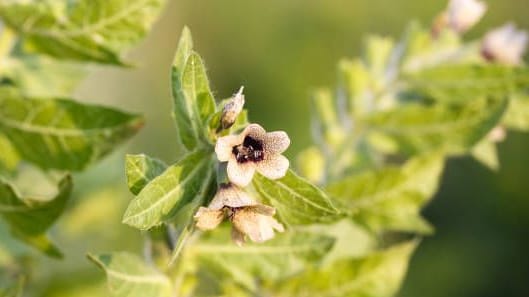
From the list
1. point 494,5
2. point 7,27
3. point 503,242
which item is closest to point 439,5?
point 494,5

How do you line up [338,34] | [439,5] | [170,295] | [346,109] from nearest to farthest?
1. [170,295]
2. [346,109]
3. [439,5]
4. [338,34]

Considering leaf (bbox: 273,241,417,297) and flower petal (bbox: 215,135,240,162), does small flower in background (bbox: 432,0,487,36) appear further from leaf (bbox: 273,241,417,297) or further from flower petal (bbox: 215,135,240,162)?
flower petal (bbox: 215,135,240,162)

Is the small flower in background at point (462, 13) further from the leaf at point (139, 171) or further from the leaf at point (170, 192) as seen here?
the leaf at point (139, 171)

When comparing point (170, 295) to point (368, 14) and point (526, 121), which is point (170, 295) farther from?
point (368, 14)

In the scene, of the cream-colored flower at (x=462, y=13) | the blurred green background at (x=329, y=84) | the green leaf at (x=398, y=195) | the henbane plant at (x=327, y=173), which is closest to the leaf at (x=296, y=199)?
the henbane plant at (x=327, y=173)

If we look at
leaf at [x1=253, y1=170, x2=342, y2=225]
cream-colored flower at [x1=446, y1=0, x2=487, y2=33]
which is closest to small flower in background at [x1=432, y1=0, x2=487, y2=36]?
cream-colored flower at [x1=446, y1=0, x2=487, y2=33]
